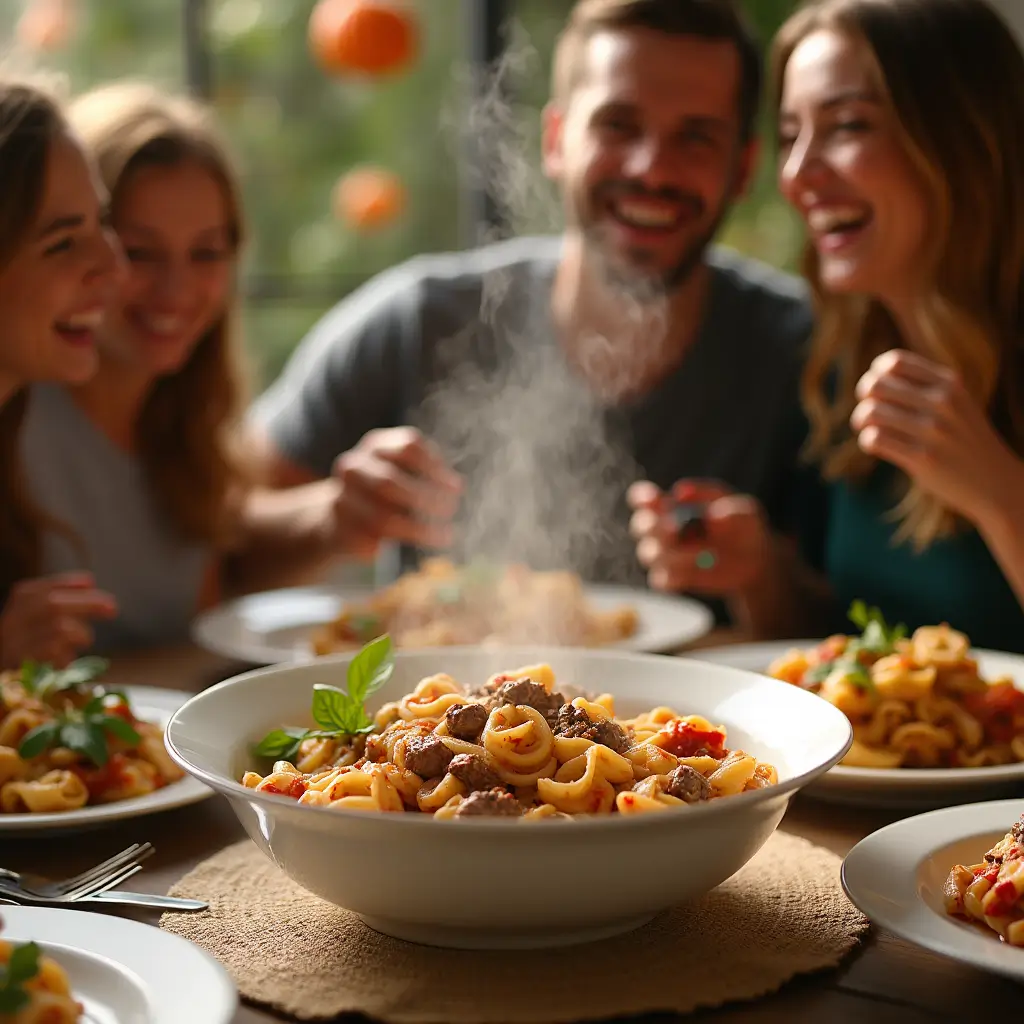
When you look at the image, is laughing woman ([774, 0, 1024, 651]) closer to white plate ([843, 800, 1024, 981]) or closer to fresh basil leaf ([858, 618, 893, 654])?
fresh basil leaf ([858, 618, 893, 654])

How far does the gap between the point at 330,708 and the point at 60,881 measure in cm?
32

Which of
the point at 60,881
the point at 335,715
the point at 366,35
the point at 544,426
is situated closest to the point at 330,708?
the point at 335,715

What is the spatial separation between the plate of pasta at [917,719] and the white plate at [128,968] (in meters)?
0.78

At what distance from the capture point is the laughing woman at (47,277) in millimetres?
1992

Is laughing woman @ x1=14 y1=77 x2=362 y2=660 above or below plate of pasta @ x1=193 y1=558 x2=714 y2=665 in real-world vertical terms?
above

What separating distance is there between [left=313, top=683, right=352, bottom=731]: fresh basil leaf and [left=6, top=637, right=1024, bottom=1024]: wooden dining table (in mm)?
219

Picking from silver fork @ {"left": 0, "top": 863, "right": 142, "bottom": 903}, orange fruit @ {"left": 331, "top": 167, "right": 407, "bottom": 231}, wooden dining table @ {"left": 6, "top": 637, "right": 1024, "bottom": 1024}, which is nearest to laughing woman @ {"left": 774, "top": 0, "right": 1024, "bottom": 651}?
wooden dining table @ {"left": 6, "top": 637, "right": 1024, "bottom": 1024}

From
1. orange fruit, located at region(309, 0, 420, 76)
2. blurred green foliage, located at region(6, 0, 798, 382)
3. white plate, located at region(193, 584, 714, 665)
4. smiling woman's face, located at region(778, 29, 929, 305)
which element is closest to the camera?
white plate, located at region(193, 584, 714, 665)

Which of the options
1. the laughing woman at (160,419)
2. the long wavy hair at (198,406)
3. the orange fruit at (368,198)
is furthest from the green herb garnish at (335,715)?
the orange fruit at (368,198)

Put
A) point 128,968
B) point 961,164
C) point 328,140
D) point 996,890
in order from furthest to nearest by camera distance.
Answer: point 328,140, point 961,164, point 996,890, point 128,968

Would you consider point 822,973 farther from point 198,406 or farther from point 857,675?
point 198,406

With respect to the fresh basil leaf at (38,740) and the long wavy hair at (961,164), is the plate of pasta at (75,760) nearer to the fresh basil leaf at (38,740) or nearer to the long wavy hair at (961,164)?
the fresh basil leaf at (38,740)

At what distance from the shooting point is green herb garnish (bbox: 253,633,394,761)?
125 centimetres

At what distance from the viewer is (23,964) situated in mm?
819
